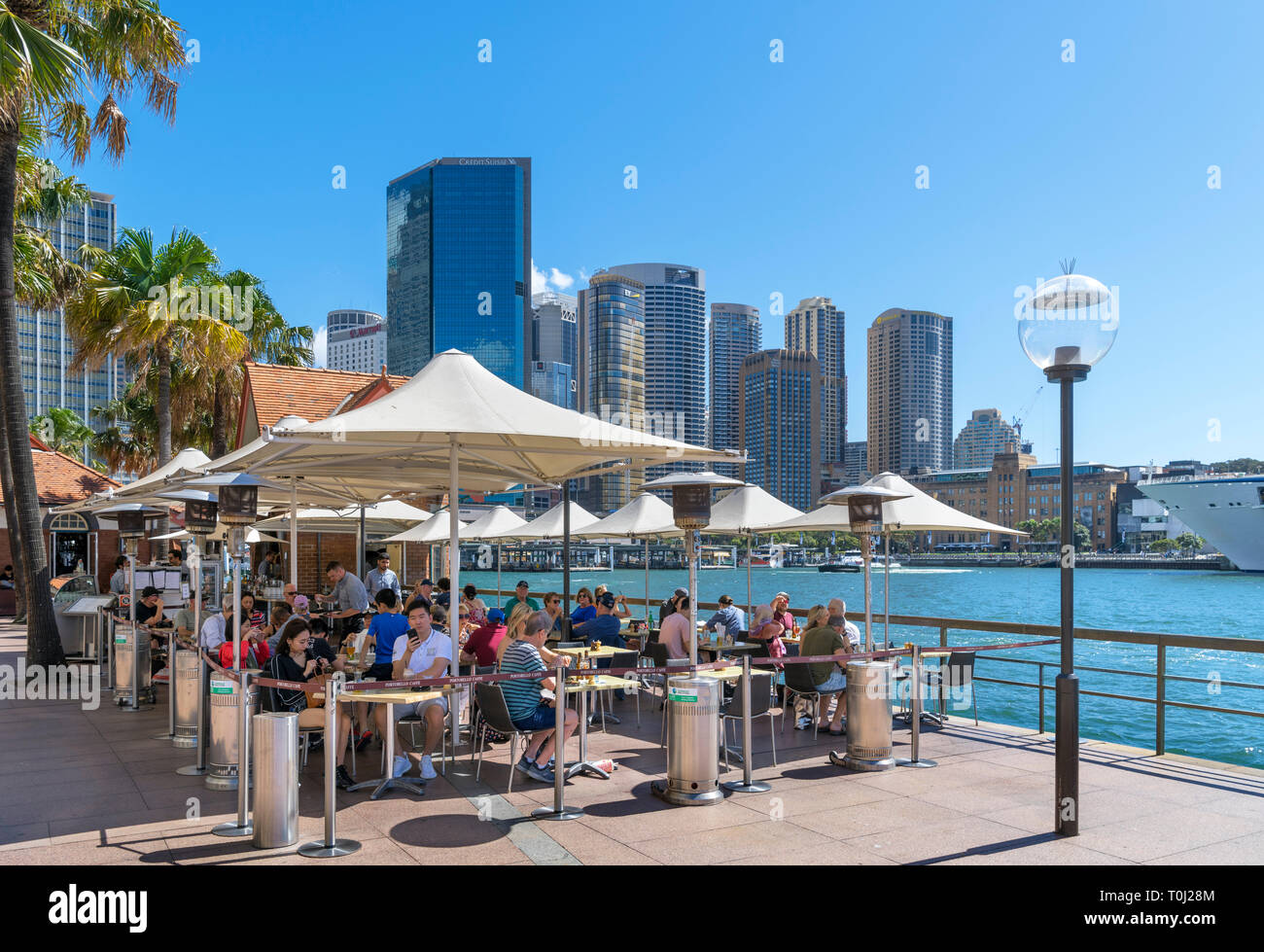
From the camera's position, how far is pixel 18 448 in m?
14.3

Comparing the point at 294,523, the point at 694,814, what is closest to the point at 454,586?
the point at 694,814

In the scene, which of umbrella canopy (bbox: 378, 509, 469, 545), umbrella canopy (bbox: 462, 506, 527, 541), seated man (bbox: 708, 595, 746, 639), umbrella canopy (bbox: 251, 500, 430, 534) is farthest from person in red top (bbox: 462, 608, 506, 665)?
umbrella canopy (bbox: 462, 506, 527, 541)

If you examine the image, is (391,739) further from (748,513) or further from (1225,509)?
(1225,509)

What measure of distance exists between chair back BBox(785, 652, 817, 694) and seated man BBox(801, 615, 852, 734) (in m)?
0.05

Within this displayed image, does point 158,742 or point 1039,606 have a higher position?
point 158,742

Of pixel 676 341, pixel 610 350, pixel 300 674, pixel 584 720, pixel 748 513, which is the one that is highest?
pixel 676 341

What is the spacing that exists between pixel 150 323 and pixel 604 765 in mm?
20143

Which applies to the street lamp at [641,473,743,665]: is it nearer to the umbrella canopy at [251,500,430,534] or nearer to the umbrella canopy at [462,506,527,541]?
the umbrella canopy at [251,500,430,534]

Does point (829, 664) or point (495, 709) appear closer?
point (495, 709)

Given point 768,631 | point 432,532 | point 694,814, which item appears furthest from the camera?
point 432,532

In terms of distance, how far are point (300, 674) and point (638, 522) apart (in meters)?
8.19

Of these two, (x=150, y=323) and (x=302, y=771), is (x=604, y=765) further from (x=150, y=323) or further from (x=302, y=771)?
(x=150, y=323)

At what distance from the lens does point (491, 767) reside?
848cm
